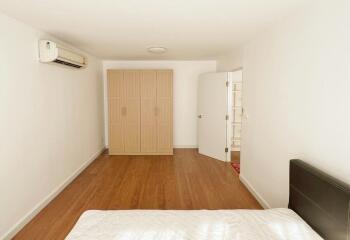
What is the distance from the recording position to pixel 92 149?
4820 millimetres

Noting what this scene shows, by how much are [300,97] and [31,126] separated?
2.84 m

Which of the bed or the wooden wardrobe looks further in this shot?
the wooden wardrobe

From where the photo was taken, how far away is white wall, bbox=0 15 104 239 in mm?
2234

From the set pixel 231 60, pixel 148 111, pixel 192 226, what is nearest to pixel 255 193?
pixel 192 226

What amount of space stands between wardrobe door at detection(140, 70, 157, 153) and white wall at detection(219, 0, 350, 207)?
2429 millimetres

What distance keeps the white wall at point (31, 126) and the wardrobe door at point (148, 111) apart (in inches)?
59.2

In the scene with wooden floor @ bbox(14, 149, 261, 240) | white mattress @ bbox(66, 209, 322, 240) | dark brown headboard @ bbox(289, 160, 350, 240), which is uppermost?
dark brown headboard @ bbox(289, 160, 350, 240)

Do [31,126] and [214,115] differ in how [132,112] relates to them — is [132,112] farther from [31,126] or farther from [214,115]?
[31,126]

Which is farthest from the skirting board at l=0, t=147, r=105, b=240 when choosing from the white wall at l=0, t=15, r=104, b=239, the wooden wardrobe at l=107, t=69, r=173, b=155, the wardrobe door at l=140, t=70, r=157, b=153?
the wardrobe door at l=140, t=70, r=157, b=153

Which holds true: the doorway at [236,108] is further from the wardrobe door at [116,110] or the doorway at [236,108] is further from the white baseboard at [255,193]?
the wardrobe door at [116,110]

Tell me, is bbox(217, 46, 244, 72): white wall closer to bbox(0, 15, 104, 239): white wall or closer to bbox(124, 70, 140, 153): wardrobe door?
bbox(124, 70, 140, 153): wardrobe door

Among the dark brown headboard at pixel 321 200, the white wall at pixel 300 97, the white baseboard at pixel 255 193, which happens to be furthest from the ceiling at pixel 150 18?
the white baseboard at pixel 255 193

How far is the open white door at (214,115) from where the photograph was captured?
4.70 metres

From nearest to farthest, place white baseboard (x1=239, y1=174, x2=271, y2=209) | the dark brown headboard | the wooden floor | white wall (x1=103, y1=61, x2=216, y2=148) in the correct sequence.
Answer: the dark brown headboard → the wooden floor → white baseboard (x1=239, y1=174, x2=271, y2=209) → white wall (x1=103, y1=61, x2=216, y2=148)
